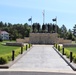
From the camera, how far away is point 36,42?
67.2m

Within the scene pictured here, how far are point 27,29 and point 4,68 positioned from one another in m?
99.8

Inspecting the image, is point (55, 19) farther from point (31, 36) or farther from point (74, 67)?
point (74, 67)

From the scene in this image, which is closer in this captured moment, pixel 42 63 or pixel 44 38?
pixel 42 63

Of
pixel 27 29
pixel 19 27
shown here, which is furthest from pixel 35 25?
pixel 19 27

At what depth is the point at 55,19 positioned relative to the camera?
72.1 metres

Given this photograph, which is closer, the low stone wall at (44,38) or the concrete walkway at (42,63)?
the concrete walkway at (42,63)

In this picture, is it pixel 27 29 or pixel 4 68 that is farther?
pixel 27 29

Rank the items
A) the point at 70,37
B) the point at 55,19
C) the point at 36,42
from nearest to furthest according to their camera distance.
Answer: the point at 36,42, the point at 55,19, the point at 70,37

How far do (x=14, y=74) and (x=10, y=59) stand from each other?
5925 mm

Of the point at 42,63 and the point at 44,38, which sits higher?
the point at 42,63

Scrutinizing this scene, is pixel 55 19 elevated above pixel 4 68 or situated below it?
above

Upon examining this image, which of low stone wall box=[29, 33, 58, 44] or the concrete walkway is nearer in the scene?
the concrete walkway

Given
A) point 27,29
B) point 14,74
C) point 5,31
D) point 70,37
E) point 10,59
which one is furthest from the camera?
point 5,31

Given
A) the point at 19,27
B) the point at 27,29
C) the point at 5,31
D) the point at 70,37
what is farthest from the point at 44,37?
the point at 5,31
